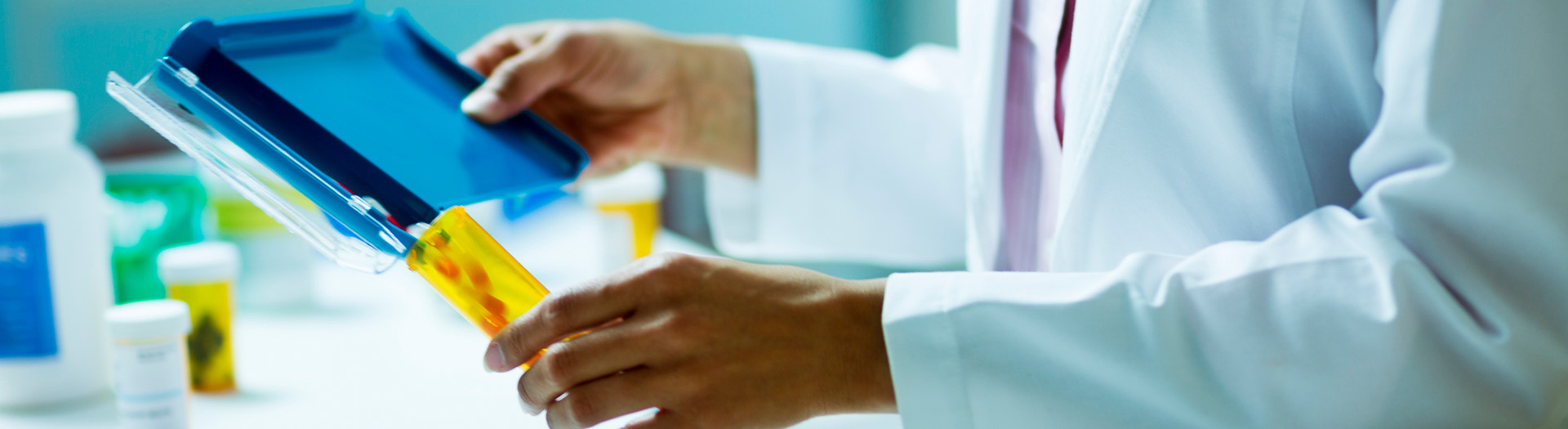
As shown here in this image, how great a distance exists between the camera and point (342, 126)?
0.63m

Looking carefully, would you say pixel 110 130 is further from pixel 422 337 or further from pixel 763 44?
pixel 763 44

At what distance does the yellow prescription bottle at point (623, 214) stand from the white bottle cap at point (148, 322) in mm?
412

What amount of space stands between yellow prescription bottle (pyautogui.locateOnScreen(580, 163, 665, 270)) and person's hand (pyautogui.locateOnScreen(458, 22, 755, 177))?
11 cm

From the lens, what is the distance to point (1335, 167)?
542 mm

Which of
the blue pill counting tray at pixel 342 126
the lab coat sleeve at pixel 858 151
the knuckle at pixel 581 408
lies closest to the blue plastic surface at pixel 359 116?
the blue pill counting tray at pixel 342 126

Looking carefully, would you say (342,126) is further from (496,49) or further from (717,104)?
(717,104)

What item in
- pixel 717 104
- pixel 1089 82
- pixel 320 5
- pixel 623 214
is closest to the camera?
pixel 1089 82

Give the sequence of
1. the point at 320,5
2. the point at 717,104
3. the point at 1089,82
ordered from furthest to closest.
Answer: the point at 320,5, the point at 717,104, the point at 1089,82

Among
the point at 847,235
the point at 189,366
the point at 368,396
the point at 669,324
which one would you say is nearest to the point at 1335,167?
the point at 669,324

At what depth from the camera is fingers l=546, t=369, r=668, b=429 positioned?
1.56 ft

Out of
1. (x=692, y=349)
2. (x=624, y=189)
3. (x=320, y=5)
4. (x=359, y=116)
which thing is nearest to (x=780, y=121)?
(x=624, y=189)

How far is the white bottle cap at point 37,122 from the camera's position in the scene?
26.8 inches

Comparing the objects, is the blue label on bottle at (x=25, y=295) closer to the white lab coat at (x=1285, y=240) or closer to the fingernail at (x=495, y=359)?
the fingernail at (x=495, y=359)

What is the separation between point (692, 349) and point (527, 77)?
369mm
